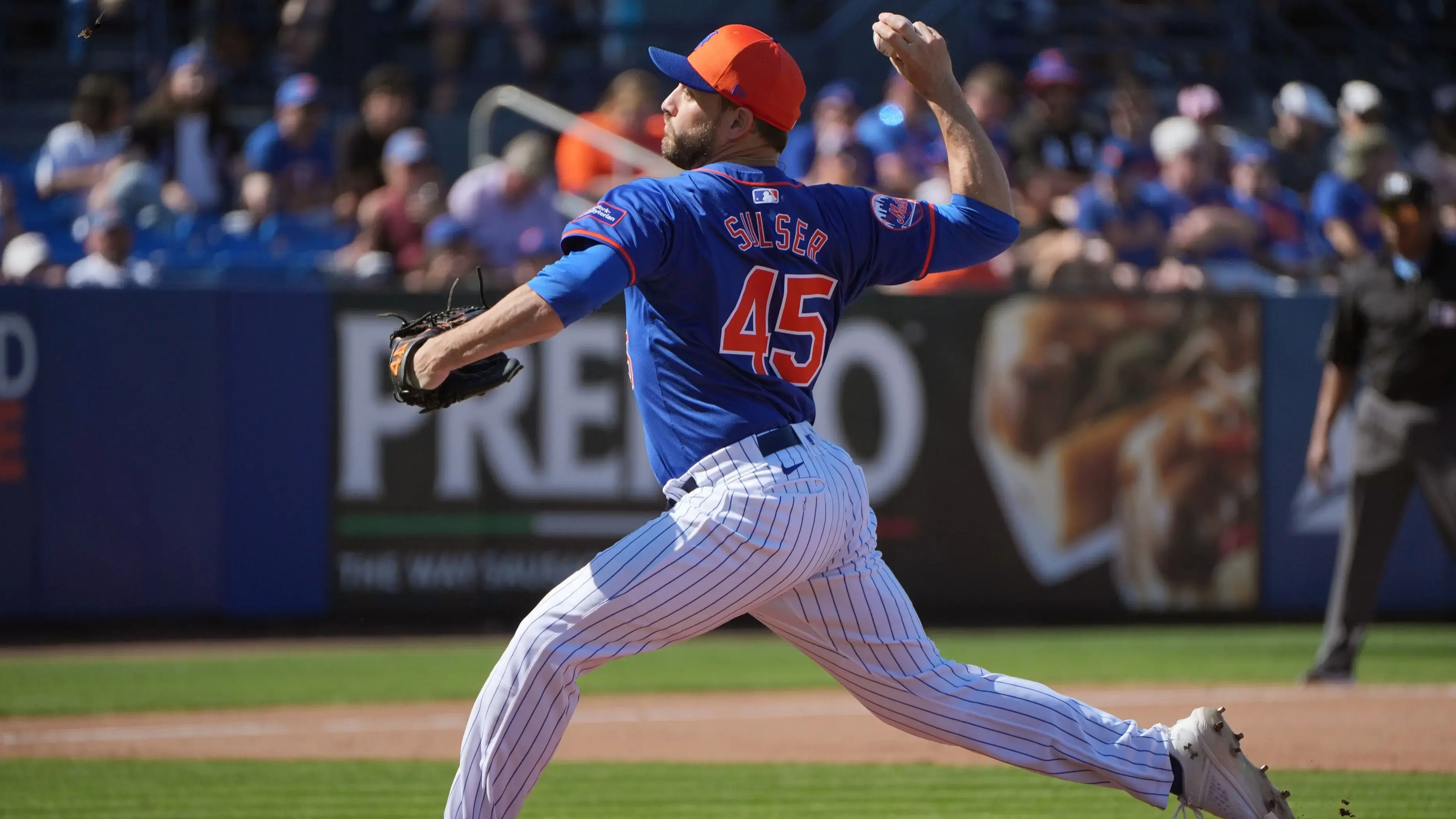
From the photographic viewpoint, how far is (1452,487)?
290 inches

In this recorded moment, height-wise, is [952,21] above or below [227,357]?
above

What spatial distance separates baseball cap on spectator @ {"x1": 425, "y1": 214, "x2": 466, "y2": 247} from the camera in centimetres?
1016

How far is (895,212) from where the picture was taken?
3883mm

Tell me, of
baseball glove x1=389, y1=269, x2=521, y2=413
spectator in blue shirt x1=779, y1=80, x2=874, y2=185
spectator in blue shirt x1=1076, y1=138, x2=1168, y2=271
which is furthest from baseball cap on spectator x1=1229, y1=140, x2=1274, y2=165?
baseball glove x1=389, y1=269, x2=521, y2=413

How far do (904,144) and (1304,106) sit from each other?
4.29 metres

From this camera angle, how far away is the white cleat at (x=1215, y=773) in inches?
151

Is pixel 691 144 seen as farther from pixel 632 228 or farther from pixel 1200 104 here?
pixel 1200 104

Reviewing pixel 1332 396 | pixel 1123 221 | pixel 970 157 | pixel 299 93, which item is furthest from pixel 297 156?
pixel 970 157

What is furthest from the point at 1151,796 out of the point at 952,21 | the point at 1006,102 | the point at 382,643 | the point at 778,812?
the point at 952,21

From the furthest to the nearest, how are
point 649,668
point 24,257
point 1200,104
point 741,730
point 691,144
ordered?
point 1200,104, point 24,257, point 649,668, point 741,730, point 691,144

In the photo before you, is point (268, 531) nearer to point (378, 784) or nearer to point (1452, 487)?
point (378, 784)

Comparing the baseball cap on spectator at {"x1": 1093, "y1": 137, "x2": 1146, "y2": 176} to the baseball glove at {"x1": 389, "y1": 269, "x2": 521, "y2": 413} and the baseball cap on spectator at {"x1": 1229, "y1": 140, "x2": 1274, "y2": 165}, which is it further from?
the baseball glove at {"x1": 389, "y1": 269, "x2": 521, "y2": 413}

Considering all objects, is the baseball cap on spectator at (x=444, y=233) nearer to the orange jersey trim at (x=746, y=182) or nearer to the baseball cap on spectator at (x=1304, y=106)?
the orange jersey trim at (x=746, y=182)

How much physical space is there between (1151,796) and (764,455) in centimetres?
121
